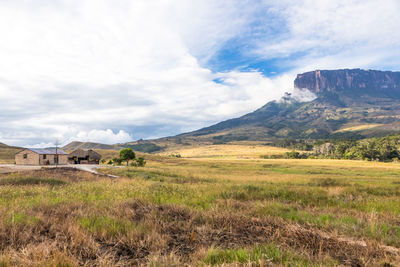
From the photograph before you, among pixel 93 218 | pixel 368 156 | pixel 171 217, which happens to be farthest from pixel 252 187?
pixel 368 156

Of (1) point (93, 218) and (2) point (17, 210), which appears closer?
(1) point (93, 218)

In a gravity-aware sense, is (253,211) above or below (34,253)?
below

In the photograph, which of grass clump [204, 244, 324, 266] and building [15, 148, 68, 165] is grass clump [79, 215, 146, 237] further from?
building [15, 148, 68, 165]

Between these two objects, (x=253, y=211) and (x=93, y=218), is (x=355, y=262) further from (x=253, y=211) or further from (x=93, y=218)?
(x=93, y=218)

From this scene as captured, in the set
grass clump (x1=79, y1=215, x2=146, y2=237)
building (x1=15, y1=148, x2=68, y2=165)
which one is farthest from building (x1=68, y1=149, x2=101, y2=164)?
grass clump (x1=79, y1=215, x2=146, y2=237)

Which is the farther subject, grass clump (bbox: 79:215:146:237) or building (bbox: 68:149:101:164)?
building (bbox: 68:149:101:164)

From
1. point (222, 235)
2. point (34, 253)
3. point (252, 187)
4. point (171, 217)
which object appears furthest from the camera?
point (252, 187)

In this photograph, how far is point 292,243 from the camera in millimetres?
5293

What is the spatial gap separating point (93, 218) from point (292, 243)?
529cm

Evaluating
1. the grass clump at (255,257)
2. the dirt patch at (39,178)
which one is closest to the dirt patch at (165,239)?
the grass clump at (255,257)

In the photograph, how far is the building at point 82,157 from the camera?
70375 mm

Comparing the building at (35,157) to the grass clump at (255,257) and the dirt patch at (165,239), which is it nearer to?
the dirt patch at (165,239)

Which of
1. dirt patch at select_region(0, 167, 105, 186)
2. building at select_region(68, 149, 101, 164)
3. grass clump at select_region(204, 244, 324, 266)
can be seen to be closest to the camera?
grass clump at select_region(204, 244, 324, 266)

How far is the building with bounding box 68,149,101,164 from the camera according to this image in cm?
7038
